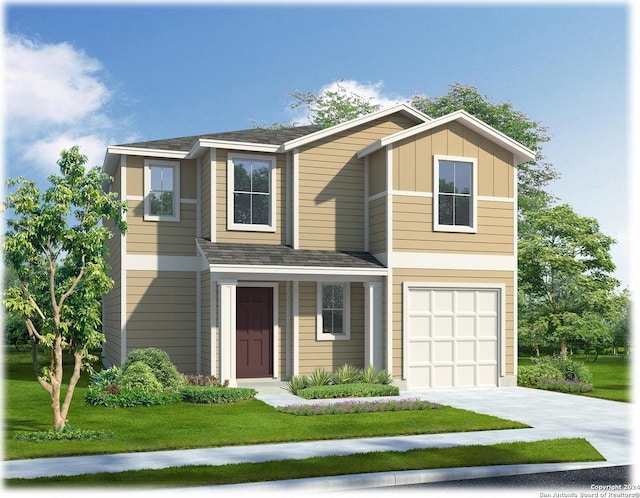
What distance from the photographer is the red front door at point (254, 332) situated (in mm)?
18891

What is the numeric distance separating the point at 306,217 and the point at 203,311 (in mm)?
3735

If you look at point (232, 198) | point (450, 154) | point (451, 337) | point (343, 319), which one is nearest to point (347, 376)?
point (343, 319)

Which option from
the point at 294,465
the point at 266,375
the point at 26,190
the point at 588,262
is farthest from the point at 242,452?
the point at 588,262

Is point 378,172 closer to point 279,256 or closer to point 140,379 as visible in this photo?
point 279,256

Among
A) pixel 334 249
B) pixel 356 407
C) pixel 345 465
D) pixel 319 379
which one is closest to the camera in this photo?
pixel 345 465

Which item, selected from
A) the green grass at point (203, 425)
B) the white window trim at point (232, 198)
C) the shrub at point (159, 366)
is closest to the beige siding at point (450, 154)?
the white window trim at point (232, 198)

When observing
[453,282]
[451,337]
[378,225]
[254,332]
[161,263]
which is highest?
[378,225]

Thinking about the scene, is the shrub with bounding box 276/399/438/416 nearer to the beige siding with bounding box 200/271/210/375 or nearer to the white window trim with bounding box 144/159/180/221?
the beige siding with bounding box 200/271/210/375

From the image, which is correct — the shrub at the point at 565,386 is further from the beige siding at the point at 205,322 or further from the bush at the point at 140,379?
the bush at the point at 140,379

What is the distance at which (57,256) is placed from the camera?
11.6m

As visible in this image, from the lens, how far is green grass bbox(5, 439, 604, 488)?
8.54 metres

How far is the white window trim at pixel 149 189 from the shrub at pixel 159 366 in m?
4.44

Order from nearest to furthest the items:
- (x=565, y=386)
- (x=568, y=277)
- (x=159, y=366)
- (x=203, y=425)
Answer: (x=203, y=425) → (x=159, y=366) → (x=565, y=386) → (x=568, y=277)

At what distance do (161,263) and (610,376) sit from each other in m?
14.6
